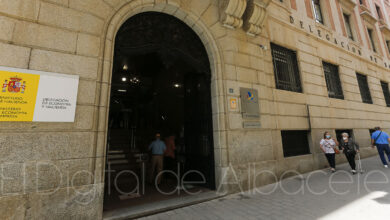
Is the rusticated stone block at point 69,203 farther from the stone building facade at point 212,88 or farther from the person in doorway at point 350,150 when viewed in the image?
the person in doorway at point 350,150

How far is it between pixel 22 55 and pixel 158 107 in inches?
408

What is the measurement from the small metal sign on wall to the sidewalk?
8.09 ft

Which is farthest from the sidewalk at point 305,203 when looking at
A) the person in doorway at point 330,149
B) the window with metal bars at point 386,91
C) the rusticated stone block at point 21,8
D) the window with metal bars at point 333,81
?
the window with metal bars at point 386,91

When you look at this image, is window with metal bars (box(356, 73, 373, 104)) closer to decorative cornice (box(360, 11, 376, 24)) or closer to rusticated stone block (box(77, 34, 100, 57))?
decorative cornice (box(360, 11, 376, 24))

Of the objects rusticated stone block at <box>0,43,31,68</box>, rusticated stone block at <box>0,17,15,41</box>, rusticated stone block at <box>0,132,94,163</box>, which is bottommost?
rusticated stone block at <box>0,132,94,163</box>

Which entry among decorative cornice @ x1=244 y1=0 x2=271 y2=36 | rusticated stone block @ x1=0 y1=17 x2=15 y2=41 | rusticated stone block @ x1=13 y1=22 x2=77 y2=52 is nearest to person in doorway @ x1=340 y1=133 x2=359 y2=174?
decorative cornice @ x1=244 y1=0 x2=271 y2=36

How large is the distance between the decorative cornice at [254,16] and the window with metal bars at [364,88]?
1027 cm

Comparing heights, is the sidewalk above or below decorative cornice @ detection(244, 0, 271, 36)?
below

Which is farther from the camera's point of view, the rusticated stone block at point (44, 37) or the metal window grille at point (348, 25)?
the metal window grille at point (348, 25)

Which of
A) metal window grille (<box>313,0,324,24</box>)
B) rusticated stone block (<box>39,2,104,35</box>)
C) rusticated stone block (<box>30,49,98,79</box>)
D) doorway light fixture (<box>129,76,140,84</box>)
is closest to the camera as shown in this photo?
rusticated stone block (<box>30,49,98,79</box>)

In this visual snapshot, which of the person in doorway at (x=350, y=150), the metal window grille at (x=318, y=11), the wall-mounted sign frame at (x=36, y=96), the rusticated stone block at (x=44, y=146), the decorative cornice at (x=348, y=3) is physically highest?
the decorative cornice at (x=348, y=3)

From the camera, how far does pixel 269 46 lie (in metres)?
7.63

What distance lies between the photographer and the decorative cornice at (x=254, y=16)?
6555mm

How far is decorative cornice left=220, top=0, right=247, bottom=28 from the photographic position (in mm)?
5980
